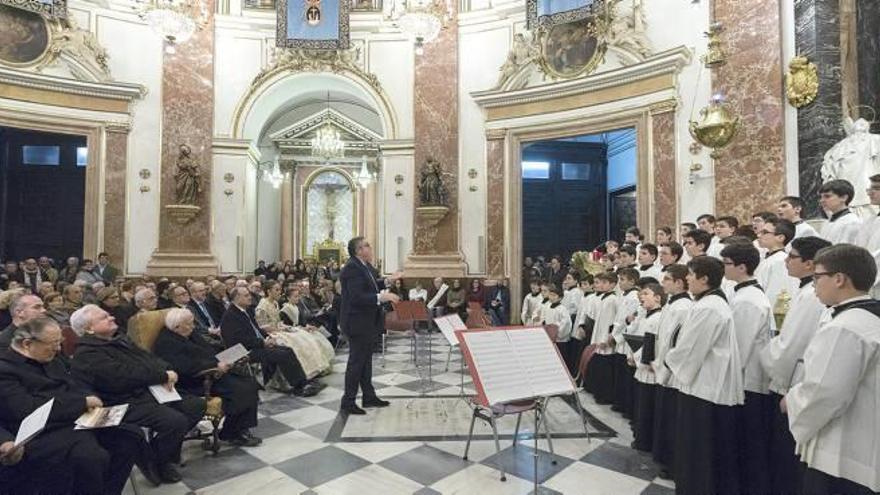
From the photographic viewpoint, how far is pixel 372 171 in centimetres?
1859

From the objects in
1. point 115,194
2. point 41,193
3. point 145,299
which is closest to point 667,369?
point 145,299

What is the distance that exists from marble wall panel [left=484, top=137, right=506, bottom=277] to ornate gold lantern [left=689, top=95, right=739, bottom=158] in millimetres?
4497

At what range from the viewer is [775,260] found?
4.35m

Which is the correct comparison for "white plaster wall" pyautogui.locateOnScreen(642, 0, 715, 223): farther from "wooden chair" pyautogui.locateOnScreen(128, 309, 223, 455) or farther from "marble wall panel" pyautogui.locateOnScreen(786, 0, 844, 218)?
"wooden chair" pyautogui.locateOnScreen(128, 309, 223, 455)

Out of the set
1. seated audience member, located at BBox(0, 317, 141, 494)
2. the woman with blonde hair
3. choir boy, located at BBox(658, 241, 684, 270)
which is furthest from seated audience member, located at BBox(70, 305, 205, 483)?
choir boy, located at BBox(658, 241, 684, 270)

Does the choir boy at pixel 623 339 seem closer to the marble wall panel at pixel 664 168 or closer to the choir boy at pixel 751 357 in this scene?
the choir boy at pixel 751 357

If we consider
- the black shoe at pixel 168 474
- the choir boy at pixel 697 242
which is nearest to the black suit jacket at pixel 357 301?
the black shoe at pixel 168 474

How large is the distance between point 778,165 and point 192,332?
8.29 metres

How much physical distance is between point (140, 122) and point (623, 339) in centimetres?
1132

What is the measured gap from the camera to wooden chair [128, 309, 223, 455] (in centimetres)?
418

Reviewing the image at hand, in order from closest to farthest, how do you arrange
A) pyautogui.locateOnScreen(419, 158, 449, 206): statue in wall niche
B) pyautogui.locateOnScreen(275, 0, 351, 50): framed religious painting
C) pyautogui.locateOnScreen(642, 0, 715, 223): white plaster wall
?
1. pyautogui.locateOnScreen(642, 0, 715, 223): white plaster wall
2. pyautogui.locateOnScreen(419, 158, 449, 206): statue in wall niche
3. pyautogui.locateOnScreen(275, 0, 351, 50): framed religious painting

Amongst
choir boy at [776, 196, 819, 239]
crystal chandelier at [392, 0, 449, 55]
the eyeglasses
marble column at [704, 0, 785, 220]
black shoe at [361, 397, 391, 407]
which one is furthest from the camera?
crystal chandelier at [392, 0, 449, 55]

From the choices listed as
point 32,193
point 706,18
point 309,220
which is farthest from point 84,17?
point 706,18

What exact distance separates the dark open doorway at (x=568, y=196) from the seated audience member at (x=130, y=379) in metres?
13.3
